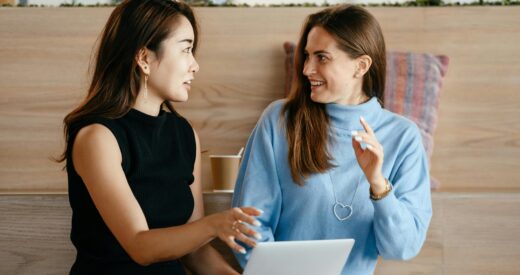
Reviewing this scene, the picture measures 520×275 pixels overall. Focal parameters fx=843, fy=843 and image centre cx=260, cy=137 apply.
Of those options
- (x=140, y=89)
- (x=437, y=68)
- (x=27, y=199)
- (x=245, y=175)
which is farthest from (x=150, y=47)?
(x=437, y=68)

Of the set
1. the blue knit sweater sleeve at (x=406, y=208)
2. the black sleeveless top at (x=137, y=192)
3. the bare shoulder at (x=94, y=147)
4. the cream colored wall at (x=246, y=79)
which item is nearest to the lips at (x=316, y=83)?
the blue knit sweater sleeve at (x=406, y=208)

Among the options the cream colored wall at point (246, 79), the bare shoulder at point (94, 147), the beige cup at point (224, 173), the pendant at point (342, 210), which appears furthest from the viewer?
the cream colored wall at point (246, 79)

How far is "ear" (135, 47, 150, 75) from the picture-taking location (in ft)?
5.27

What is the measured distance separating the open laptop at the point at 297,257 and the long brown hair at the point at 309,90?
0.87ft

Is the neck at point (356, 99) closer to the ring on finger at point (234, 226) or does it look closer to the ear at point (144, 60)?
the ear at point (144, 60)

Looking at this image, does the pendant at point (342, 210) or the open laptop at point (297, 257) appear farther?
the pendant at point (342, 210)

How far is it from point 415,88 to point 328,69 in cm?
75

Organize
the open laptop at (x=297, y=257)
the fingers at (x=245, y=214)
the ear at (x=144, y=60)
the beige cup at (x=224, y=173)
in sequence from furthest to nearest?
the beige cup at (x=224, y=173) < the ear at (x=144, y=60) < the open laptop at (x=297, y=257) < the fingers at (x=245, y=214)

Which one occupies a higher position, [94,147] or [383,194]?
[94,147]

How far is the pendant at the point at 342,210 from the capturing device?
5.68 feet

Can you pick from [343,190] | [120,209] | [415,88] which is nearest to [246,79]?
[415,88]

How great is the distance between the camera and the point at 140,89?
1.64 meters

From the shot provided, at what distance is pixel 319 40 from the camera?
69.7 inches

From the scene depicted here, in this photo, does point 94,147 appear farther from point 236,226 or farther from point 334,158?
point 334,158
